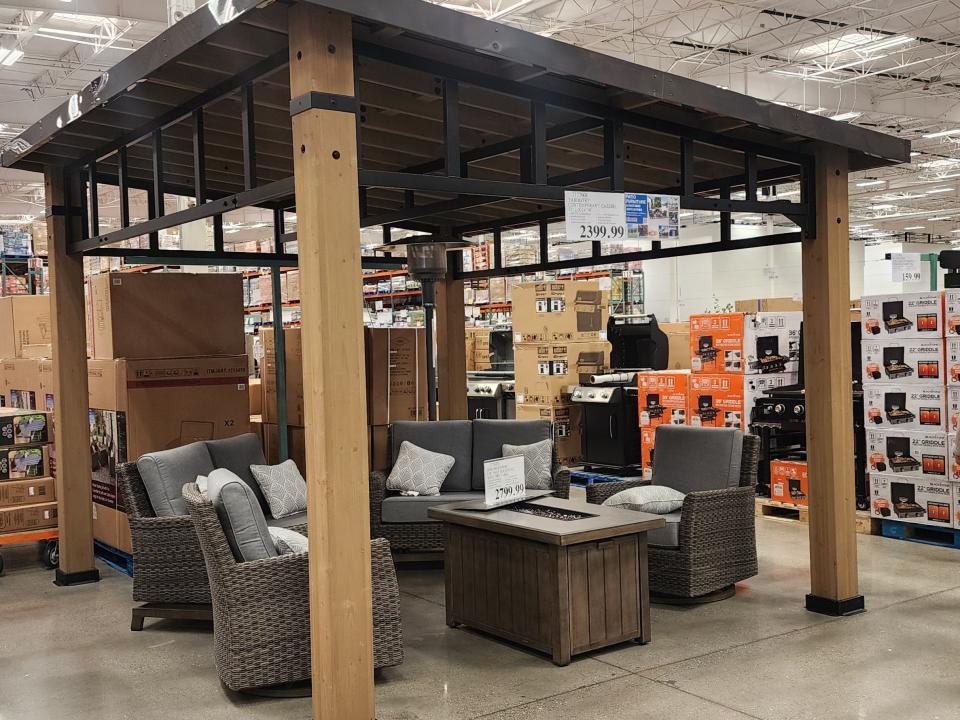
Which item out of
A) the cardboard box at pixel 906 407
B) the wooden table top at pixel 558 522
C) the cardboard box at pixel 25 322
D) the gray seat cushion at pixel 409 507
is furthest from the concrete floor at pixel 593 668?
the cardboard box at pixel 25 322

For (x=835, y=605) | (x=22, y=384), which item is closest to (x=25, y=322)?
(x=22, y=384)

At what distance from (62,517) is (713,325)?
5.79 meters

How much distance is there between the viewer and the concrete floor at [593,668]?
13.2ft

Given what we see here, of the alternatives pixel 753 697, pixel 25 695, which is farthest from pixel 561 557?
pixel 25 695

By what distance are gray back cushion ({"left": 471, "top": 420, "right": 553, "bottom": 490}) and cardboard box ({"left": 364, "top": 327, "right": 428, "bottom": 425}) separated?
1.19m

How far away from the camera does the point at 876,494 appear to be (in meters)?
7.27

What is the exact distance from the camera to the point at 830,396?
538 centimetres

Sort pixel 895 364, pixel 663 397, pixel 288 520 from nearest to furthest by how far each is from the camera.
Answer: pixel 288 520 < pixel 895 364 < pixel 663 397

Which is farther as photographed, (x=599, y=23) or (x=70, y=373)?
(x=599, y=23)

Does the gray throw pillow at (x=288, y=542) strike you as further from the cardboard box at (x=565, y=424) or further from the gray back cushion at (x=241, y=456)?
the cardboard box at (x=565, y=424)

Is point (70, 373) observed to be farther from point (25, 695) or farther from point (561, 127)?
point (561, 127)

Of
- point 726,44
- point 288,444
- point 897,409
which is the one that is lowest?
point 288,444

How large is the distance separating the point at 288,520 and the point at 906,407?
4.62 meters

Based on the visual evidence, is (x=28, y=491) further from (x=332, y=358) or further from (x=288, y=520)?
(x=332, y=358)
